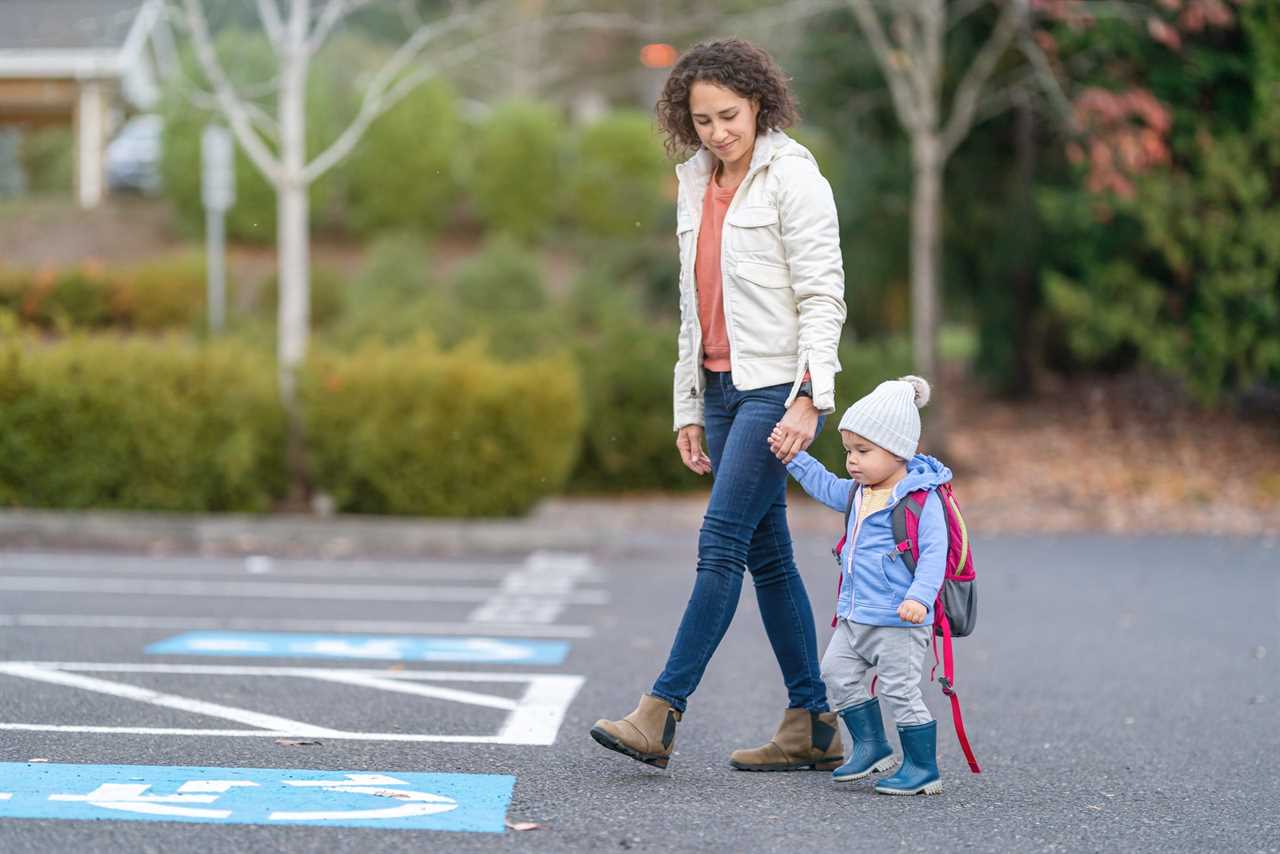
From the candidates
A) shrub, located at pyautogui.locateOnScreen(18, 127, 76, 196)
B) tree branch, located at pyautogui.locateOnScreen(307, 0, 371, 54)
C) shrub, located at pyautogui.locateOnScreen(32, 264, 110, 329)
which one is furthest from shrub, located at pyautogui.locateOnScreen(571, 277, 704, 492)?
shrub, located at pyautogui.locateOnScreen(18, 127, 76, 196)

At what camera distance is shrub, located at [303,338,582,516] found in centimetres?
1157

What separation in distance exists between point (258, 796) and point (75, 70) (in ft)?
83.7

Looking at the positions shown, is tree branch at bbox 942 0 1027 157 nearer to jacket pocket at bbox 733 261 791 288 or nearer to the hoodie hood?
jacket pocket at bbox 733 261 791 288

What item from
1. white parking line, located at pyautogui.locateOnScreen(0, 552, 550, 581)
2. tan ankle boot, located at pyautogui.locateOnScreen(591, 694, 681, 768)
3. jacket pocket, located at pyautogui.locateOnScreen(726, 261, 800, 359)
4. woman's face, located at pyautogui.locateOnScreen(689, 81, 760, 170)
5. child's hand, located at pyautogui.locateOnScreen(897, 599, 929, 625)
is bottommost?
white parking line, located at pyautogui.locateOnScreen(0, 552, 550, 581)

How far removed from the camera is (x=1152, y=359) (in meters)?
15.6

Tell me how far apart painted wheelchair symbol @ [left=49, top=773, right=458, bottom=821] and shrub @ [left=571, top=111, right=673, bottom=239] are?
71.9ft

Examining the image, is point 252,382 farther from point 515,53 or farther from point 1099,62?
point 515,53

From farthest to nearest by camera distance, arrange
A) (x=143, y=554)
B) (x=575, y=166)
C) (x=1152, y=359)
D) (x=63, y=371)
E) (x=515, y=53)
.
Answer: (x=515, y=53) → (x=575, y=166) → (x=1152, y=359) → (x=63, y=371) → (x=143, y=554)

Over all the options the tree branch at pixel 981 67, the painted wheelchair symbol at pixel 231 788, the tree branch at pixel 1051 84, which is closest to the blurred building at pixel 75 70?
the tree branch at pixel 981 67

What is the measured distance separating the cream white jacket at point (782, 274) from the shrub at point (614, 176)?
2141 centimetres

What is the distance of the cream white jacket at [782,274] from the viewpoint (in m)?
4.48

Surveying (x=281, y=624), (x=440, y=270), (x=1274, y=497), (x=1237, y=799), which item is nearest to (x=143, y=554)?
(x=281, y=624)

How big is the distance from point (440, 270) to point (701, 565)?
69.8ft

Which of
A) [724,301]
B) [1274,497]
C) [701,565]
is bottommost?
[1274,497]
